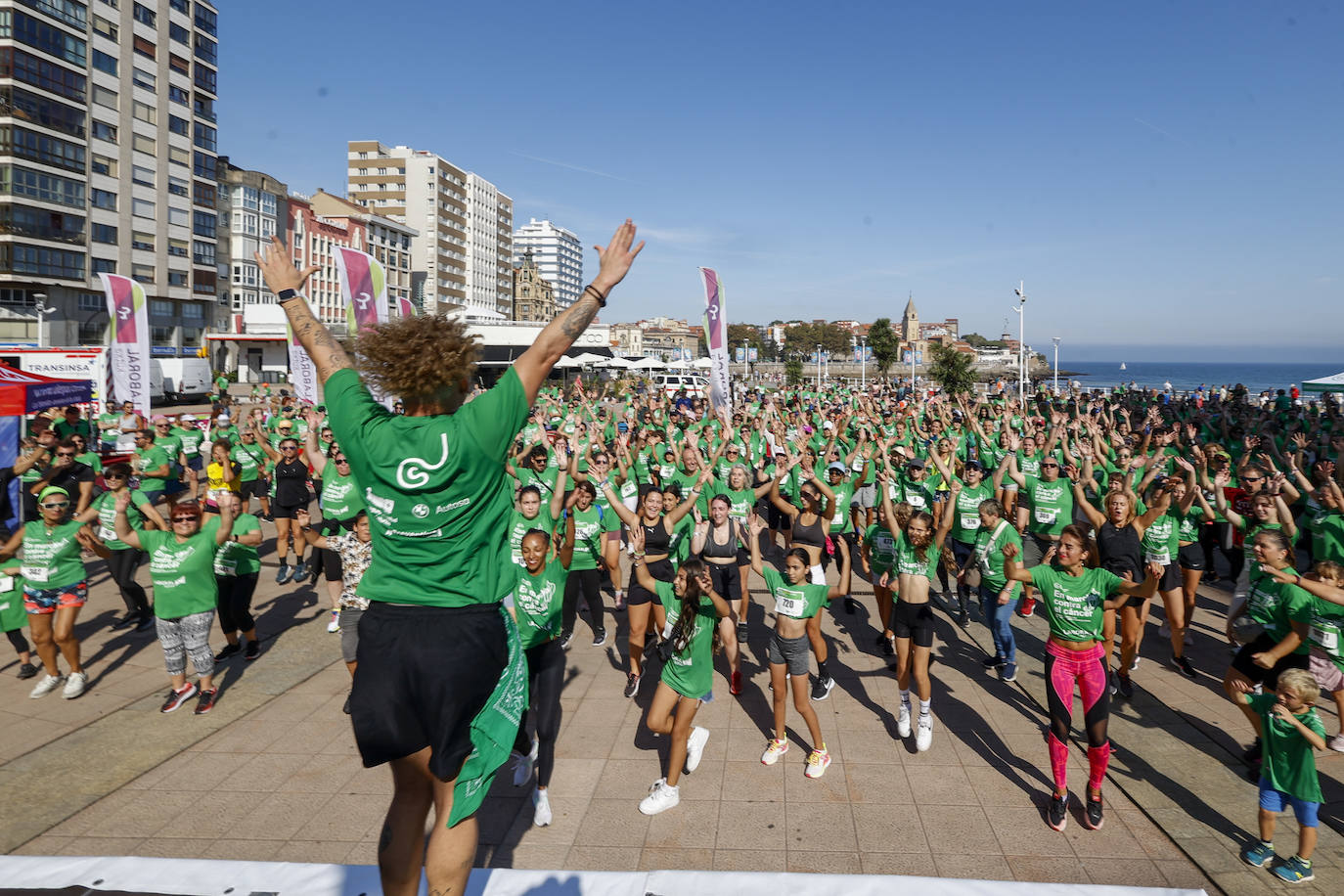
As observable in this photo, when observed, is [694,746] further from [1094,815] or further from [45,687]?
[45,687]

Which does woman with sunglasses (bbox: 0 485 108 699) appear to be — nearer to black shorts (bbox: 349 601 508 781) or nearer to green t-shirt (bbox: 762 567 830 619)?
green t-shirt (bbox: 762 567 830 619)

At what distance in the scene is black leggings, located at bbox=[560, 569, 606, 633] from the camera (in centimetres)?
778

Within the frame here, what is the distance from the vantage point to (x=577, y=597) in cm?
838

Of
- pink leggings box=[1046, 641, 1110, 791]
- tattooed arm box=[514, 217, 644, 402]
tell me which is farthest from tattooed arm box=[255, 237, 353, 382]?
pink leggings box=[1046, 641, 1110, 791]

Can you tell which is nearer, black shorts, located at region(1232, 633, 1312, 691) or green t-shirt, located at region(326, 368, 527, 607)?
green t-shirt, located at region(326, 368, 527, 607)

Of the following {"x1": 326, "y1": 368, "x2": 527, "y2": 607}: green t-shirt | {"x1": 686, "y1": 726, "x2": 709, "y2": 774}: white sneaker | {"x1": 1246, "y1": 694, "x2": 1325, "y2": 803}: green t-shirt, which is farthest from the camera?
{"x1": 686, "y1": 726, "x2": 709, "y2": 774}: white sneaker

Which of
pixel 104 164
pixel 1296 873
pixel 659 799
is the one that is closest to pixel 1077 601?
pixel 1296 873

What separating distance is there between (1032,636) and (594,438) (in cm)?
676

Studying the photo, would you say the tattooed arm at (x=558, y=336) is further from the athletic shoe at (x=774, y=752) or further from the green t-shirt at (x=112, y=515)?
the green t-shirt at (x=112, y=515)

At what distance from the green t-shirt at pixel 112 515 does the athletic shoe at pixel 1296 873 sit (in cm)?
904

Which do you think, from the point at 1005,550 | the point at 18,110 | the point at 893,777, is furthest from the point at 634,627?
the point at 18,110

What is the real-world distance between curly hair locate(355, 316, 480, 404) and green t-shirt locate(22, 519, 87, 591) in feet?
21.2

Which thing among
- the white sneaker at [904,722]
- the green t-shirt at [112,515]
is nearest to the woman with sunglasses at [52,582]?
the green t-shirt at [112,515]

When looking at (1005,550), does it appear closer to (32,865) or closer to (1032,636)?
(1032,636)
